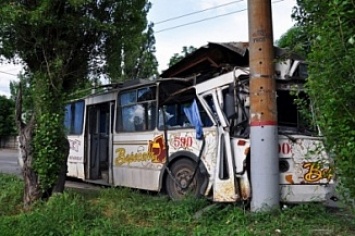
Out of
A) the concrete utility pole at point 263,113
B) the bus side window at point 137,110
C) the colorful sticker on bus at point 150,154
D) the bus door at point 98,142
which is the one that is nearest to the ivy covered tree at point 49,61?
the bus side window at point 137,110

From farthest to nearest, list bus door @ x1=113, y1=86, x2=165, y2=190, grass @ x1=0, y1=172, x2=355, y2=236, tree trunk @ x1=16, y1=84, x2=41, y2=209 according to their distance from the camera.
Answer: bus door @ x1=113, y1=86, x2=165, y2=190 → tree trunk @ x1=16, y1=84, x2=41, y2=209 → grass @ x1=0, y1=172, x2=355, y2=236

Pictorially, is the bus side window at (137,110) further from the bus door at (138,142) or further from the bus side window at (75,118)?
the bus side window at (75,118)

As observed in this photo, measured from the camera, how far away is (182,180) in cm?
897

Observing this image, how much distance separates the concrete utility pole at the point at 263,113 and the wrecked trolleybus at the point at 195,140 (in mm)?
328

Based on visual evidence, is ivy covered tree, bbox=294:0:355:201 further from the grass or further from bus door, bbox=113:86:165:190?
bus door, bbox=113:86:165:190

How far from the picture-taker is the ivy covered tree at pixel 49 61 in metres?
8.01

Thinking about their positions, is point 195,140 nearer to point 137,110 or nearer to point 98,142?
point 137,110

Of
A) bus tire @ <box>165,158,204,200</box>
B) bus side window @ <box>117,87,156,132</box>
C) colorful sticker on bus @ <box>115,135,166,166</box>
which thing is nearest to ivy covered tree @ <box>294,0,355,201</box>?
bus tire @ <box>165,158,204,200</box>

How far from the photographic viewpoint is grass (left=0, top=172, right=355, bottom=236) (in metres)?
6.25

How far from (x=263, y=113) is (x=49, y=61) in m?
3.87

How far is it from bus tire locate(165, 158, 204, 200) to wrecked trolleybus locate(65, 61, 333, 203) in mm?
19

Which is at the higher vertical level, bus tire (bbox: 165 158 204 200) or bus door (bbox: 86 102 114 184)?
bus door (bbox: 86 102 114 184)

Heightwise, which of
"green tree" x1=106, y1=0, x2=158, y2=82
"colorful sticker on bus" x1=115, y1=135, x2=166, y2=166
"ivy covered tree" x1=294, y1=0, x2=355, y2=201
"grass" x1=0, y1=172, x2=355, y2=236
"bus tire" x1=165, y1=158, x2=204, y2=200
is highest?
"green tree" x1=106, y1=0, x2=158, y2=82

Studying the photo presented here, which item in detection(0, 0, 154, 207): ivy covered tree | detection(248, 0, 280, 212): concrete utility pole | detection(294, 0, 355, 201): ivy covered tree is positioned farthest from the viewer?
detection(0, 0, 154, 207): ivy covered tree
